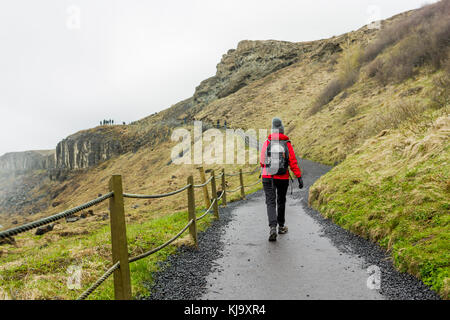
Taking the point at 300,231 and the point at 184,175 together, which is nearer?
the point at 300,231

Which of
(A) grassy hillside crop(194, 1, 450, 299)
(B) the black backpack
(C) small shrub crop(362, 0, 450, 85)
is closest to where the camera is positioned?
(A) grassy hillside crop(194, 1, 450, 299)

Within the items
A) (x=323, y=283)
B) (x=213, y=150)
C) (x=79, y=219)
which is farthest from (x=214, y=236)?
(x=213, y=150)

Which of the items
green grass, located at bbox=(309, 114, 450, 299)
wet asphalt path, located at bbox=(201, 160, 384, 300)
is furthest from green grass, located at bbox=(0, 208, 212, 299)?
green grass, located at bbox=(309, 114, 450, 299)

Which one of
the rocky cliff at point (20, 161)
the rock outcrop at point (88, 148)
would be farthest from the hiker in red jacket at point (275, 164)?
the rocky cliff at point (20, 161)

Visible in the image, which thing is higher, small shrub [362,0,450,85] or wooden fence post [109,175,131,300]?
small shrub [362,0,450,85]

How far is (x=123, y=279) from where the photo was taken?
3492mm

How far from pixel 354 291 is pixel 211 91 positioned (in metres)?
69.7

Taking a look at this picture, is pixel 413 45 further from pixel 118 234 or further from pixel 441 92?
pixel 118 234

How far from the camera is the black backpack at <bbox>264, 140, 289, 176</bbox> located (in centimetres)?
643

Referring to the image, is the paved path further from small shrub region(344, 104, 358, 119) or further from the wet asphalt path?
small shrub region(344, 104, 358, 119)

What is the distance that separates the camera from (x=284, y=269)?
4.86 meters

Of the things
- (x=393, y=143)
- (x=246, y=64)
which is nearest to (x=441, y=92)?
(x=393, y=143)

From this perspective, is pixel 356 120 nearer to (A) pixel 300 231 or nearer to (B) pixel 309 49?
(A) pixel 300 231

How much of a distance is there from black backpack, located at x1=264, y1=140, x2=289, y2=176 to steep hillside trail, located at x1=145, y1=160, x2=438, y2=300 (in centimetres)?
152
